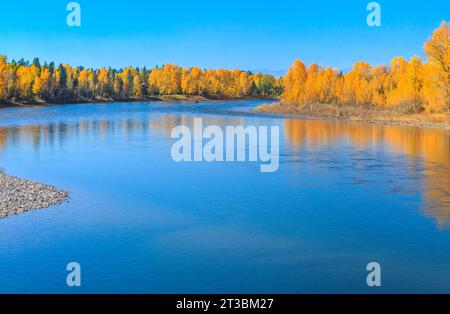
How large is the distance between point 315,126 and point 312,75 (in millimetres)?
48644

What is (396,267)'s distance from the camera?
13000 mm

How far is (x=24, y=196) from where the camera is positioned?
1911 cm

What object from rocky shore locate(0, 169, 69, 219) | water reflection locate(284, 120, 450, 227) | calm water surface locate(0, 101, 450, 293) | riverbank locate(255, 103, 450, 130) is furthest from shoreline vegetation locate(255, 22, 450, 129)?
rocky shore locate(0, 169, 69, 219)

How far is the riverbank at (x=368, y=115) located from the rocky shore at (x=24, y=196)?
38.4 metres

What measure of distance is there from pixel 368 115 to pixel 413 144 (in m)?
26.4

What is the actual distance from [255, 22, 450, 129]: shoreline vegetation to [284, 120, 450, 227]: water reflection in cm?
677

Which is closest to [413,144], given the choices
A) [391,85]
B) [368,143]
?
[368,143]

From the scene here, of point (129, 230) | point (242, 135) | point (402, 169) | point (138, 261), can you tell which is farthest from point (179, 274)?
point (242, 135)

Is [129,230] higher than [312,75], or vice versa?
[312,75]

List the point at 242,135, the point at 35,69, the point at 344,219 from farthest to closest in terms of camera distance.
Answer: the point at 35,69
the point at 242,135
the point at 344,219

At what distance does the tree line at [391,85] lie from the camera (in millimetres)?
54406

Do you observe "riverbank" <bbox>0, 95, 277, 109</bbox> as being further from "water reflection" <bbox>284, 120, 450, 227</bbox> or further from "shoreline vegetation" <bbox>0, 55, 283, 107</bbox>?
"water reflection" <bbox>284, 120, 450, 227</bbox>
